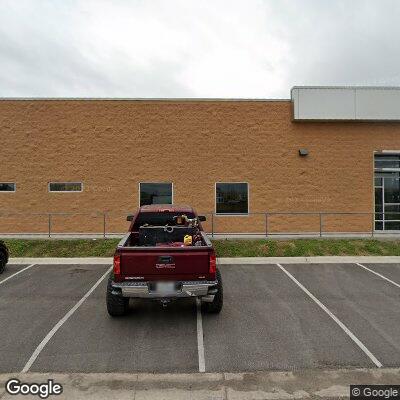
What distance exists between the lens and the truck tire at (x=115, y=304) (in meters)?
6.32

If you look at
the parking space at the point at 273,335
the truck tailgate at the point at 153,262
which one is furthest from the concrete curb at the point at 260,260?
the truck tailgate at the point at 153,262

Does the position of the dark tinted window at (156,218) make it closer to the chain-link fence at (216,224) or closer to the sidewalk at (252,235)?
the sidewalk at (252,235)

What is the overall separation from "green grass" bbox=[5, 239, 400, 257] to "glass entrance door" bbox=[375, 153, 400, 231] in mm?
2936

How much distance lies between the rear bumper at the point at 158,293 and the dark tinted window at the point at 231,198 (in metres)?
9.15

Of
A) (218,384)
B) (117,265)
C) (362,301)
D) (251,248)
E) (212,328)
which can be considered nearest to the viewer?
(218,384)

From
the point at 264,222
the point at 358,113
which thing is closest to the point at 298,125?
the point at 358,113

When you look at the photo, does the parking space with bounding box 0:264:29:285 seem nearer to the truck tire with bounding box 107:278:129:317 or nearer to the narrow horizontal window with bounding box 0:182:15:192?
the truck tire with bounding box 107:278:129:317

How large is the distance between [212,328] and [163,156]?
9.91 metres

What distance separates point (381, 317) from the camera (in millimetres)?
6637

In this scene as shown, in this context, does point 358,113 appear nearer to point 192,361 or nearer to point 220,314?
point 220,314

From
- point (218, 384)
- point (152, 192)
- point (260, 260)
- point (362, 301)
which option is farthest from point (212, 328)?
point (152, 192)

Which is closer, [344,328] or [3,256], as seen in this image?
[344,328]

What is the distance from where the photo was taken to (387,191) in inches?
622

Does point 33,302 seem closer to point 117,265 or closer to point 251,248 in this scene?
point 117,265
